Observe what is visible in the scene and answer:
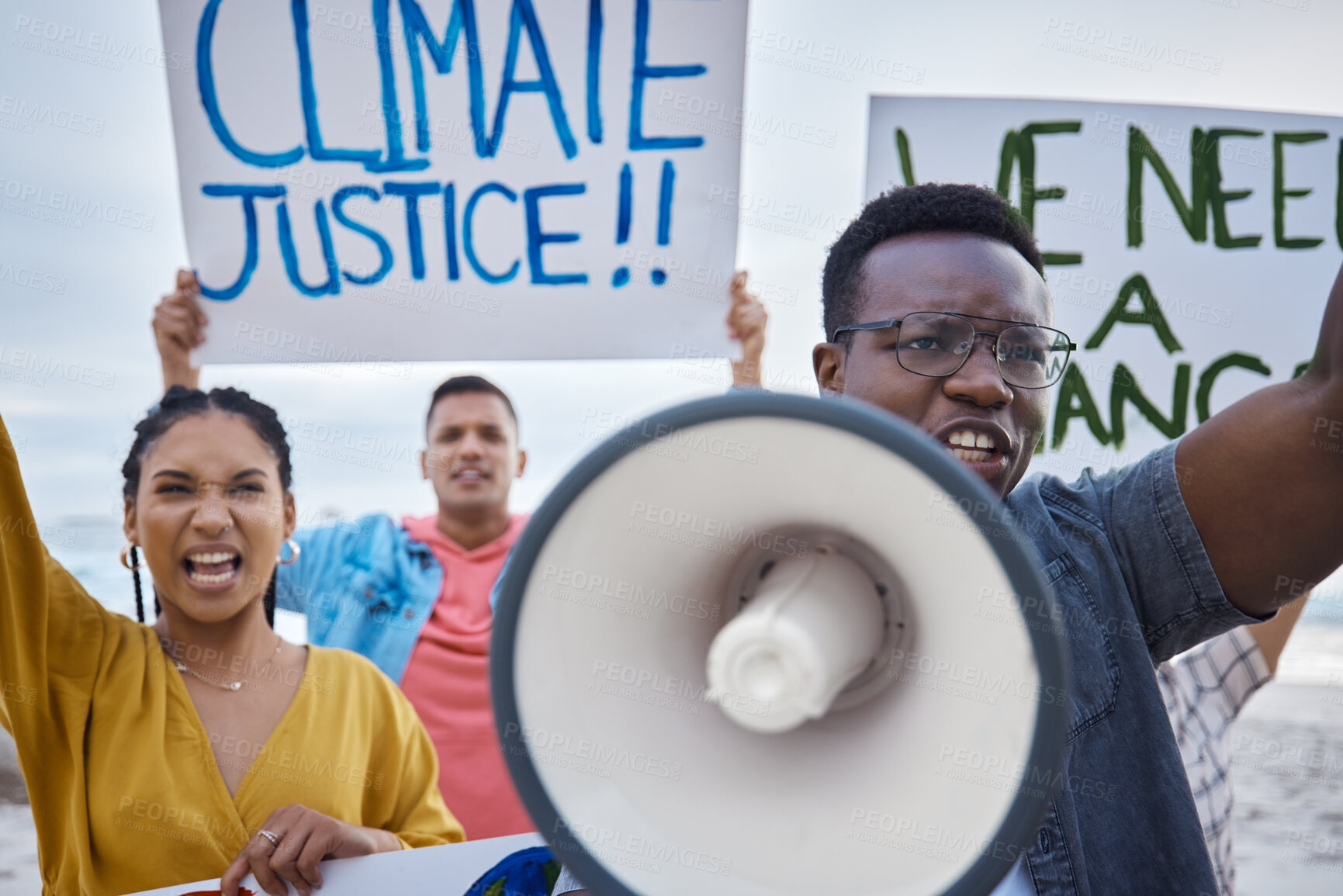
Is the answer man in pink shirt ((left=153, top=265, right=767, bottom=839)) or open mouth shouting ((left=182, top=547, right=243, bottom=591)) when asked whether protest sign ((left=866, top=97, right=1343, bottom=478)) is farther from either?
open mouth shouting ((left=182, top=547, right=243, bottom=591))

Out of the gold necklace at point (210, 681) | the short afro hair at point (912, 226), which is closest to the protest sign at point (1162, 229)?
the short afro hair at point (912, 226)

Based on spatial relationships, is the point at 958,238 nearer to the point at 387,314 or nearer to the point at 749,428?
the point at 749,428

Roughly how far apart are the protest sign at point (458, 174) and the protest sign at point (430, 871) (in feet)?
3.98

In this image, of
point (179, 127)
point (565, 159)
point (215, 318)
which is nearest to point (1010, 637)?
point (565, 159)

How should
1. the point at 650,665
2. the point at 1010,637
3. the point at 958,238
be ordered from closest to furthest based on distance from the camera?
1. the point at 1010,637
2. the point at 650,665
3. the point at 958,238

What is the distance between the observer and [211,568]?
1.83 m

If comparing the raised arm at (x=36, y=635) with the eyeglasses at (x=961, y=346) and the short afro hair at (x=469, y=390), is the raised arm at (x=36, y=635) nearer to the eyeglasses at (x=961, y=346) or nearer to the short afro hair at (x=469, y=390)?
the eyeglasses at (x=961, y=346)

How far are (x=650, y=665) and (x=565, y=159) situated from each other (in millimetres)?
1798

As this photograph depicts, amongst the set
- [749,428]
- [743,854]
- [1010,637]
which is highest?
[749,428]

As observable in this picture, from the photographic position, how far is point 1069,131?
243 centimetres

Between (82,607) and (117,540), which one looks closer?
(82,607)

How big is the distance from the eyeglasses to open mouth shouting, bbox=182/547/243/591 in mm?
1353

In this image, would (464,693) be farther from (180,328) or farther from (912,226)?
(912,226)

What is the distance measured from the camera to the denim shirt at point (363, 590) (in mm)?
2428
